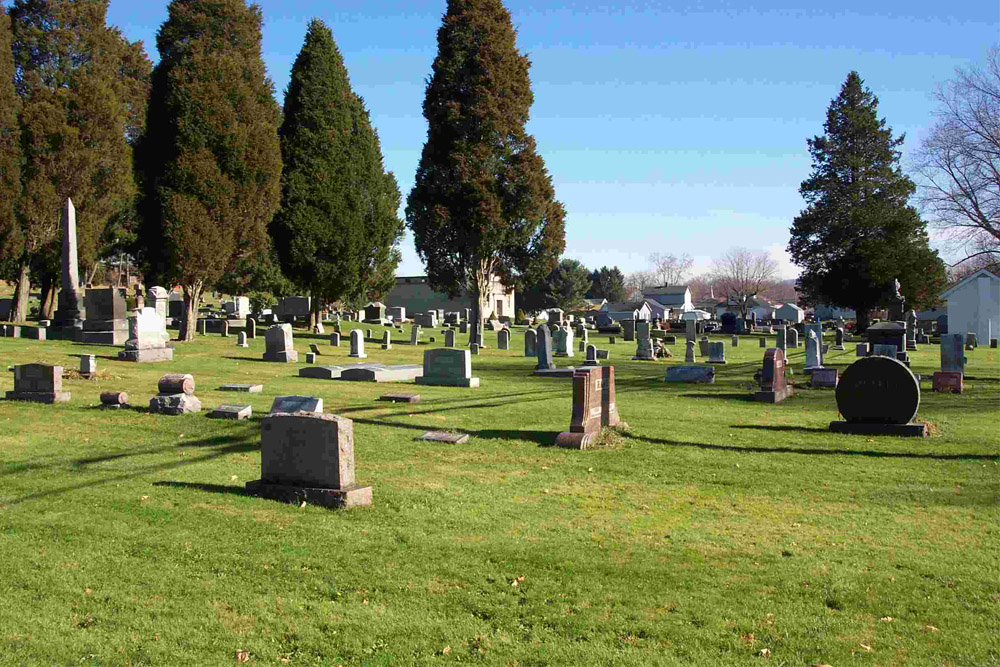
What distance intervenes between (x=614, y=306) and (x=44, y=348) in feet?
250

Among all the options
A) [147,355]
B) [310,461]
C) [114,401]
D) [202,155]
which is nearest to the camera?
[310,461]

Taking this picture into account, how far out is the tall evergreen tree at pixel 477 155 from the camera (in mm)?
40812

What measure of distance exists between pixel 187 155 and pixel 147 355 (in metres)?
9.90

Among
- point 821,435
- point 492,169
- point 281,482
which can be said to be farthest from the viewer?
point 492,169

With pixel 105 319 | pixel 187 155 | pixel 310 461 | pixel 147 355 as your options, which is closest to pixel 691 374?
pixel 147 355

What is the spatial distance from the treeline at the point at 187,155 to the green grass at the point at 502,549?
60.0 feet

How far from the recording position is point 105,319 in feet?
86.3

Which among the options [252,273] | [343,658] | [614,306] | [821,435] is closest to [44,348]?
[821,435]

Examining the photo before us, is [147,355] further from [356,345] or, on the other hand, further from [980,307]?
[980,307]

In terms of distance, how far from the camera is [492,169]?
41594mm

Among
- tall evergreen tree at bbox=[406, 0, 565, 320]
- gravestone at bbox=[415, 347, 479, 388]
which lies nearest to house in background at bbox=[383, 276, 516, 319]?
tall evergreen tree at bbox=[406, 0, 565, 320]

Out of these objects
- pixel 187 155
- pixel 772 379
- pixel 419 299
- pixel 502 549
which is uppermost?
pixel 187 155

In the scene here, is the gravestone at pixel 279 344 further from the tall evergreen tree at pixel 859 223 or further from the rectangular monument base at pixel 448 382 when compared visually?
the tall evergreen tree at pixel 859 223

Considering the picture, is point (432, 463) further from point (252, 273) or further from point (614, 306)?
point (614, 306)
